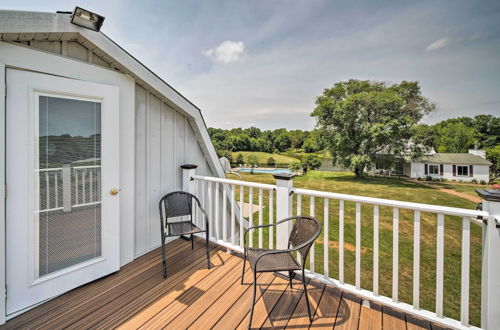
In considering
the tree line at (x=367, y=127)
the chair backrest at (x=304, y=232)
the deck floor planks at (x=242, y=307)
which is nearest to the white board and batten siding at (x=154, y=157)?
the deck floor planks at (x=242, y=307)

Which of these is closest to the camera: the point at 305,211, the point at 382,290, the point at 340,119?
the point at 382,290

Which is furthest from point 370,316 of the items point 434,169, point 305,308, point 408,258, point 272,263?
point 434,169

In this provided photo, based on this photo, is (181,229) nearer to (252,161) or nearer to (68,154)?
(68,154)

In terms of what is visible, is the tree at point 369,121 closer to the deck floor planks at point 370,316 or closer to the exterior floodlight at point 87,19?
the deck floor planks at point 370,316

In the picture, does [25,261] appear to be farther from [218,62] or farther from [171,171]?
[218,62]

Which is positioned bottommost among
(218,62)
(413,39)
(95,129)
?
(95,129)

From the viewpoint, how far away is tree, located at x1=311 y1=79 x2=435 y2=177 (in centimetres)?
2420

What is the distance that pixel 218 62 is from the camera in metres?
9.33

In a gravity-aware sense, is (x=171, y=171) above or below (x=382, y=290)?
above

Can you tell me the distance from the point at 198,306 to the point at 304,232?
3.78 feet

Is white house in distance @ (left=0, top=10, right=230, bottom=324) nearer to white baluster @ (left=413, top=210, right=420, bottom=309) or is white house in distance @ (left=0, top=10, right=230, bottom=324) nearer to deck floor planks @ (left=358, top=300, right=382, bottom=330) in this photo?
deck floor planks @ (left=358, top=300, right=382, bottom=330)

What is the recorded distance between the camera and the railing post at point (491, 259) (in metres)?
1.41

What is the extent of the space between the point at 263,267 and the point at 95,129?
217 cm

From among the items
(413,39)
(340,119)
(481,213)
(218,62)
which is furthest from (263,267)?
(340,119)
